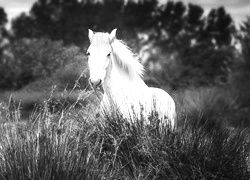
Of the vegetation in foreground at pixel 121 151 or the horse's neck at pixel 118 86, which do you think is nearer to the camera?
the vegetation in foreground at pixel 121 151

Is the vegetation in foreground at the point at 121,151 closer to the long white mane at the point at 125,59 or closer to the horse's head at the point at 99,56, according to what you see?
the horse's head at the point at 99,56

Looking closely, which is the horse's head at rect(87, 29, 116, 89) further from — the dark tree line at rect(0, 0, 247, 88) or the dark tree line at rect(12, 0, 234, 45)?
the dark tree line at rect(12, 0, 234, 45)

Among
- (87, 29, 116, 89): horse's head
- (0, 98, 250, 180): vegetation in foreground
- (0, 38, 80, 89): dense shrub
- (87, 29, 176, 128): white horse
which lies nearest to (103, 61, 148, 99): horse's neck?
A: (87, 29, 176, 128): white horse

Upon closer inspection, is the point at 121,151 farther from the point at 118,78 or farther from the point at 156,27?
the point at 156,27

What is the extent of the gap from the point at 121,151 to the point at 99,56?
3.65 feet

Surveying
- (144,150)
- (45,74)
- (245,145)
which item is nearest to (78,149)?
(144,150)

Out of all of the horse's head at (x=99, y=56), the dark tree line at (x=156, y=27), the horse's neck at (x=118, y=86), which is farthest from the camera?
the dark tree line at (x=156, y=27)

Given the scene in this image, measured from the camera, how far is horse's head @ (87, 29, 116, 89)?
218 inches

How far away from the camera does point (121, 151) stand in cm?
524

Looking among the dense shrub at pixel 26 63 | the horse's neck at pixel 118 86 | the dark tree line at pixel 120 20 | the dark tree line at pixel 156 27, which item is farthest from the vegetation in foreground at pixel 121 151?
the dark tree line at pixel 120 20

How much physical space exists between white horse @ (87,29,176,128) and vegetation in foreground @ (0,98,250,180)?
1.01 ft

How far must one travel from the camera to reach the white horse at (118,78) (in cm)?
559

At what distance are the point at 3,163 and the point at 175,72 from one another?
29.5 metres

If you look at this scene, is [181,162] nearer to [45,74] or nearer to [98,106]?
[98,106]
